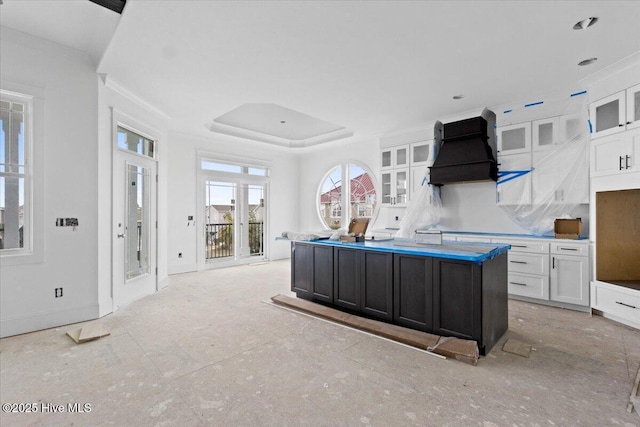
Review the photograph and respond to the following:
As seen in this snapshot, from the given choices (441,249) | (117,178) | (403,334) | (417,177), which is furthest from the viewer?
(417,177)

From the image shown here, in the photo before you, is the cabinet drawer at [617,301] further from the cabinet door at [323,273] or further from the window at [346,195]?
the window at [346,195]

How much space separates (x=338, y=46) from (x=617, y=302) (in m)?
4.08

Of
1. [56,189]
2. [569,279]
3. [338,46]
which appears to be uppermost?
[338,46]

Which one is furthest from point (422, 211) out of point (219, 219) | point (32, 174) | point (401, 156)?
point (32, 174)

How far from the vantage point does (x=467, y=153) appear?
4715mm

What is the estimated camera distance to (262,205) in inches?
295

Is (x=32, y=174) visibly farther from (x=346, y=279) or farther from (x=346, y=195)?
(x=346, y=195)

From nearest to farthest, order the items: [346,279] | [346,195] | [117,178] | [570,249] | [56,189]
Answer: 1. [56,189]
2. [346,279]
3. [570,249]
4. [117,178]
5. [346,195]

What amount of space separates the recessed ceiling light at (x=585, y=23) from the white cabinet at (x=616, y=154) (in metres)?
1.33

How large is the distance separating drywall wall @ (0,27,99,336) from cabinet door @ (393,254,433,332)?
3.45m

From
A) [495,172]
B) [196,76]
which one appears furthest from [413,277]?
[196,76]

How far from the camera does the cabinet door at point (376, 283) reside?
3.18m

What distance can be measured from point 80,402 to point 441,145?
17.8 ft

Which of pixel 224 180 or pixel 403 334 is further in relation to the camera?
pixel 224 180
